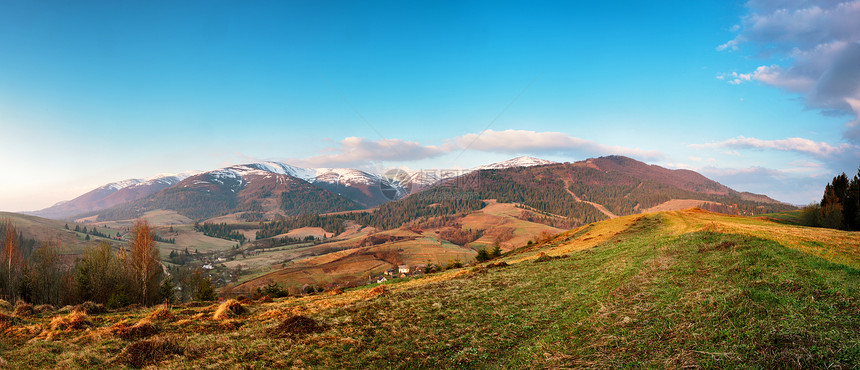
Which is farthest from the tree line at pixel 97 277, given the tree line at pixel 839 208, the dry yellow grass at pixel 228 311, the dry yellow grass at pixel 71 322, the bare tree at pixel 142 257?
the tree line at pixel 839 208

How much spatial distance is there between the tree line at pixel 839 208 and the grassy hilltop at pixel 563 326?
70.8m

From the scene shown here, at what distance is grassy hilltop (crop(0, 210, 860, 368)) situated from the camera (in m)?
8.73

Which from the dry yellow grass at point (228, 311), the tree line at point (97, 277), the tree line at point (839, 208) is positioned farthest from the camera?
the tree line at point (839, 208)

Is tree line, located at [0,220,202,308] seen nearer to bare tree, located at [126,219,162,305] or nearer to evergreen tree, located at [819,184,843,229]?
bare tree, located at [126,219,162,305]

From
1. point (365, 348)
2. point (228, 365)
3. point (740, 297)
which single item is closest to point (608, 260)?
point (740, 297)

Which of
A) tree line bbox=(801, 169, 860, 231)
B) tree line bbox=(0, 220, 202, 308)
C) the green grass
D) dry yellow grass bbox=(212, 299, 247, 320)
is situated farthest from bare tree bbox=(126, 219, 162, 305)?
tree line bbox=(801, 169, 860, 231)

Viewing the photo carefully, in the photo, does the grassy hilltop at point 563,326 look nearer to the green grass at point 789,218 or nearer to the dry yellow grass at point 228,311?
the dry yellow grass at point 228,311

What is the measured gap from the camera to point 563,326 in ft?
43.6

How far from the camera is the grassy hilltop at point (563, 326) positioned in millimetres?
8727

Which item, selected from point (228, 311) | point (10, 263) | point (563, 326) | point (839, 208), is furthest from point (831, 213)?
point (10, 263)

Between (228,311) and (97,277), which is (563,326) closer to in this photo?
(228,311)

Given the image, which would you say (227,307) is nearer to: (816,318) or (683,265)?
(816,318)

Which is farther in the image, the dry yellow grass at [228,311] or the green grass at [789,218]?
the green grass at [789,218]

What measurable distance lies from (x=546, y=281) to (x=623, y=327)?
1186 cm
